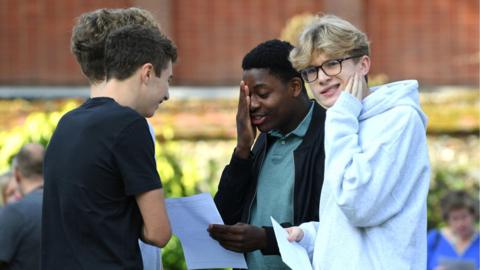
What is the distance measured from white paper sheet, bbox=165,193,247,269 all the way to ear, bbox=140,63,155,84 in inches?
20.8

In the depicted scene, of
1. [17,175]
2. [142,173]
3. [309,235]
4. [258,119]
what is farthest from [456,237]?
[142,173]

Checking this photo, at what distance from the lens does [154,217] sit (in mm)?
4062

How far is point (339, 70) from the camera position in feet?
14.5

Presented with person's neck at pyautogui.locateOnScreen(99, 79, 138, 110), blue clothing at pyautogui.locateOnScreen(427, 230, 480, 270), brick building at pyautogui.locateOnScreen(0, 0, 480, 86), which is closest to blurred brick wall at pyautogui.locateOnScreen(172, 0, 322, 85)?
brick building at pyautogui.locateOnScreen(0, 0, 480, 86)

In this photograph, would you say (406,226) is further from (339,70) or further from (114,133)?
(114,133)

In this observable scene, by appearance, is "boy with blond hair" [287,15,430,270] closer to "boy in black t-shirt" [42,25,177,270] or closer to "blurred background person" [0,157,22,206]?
"boy in black t-shirt" [42,25,177,270]

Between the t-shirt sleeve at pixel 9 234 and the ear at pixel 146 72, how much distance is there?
6.03ft

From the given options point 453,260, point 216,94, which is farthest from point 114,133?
point 216,94

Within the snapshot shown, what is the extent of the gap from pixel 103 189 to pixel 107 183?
0.03 metres

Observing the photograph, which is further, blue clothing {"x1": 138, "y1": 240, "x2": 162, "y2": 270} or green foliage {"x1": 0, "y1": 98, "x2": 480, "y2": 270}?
green foliage {"x1": 0, "y1": 98, "x2": 480, "y2": 270}

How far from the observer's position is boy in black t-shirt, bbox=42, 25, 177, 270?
13.2 feet

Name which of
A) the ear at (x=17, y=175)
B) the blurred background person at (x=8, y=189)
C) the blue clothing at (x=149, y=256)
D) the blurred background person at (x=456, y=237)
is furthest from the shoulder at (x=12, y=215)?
the blurred background person at (x=456, y=237)

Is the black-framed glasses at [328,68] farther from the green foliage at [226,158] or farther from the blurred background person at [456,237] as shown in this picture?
the blurred background person at [456,237]

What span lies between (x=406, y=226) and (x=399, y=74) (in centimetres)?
876
